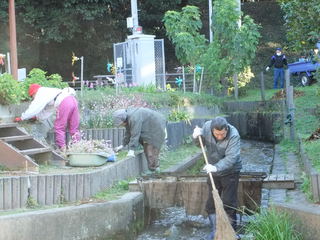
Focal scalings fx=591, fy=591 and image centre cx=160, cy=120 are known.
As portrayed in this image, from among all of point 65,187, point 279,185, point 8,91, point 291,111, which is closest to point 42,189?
point 65,187

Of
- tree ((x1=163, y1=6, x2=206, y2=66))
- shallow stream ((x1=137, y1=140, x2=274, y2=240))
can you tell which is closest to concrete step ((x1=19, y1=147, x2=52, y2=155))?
shallow stream ((x1=137, y1=140, x2=274, y2=240))

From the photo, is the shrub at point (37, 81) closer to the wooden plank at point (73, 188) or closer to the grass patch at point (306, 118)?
the wooden plank at point (73, 188)

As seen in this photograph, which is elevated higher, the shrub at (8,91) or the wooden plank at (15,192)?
the shrub at (8,91)

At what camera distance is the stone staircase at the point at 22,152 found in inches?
344

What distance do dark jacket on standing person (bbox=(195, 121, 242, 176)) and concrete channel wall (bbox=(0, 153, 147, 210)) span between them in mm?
1800

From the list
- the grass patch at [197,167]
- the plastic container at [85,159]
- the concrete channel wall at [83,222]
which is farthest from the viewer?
the grass patch at [197,167]

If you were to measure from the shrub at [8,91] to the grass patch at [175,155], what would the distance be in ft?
10.1

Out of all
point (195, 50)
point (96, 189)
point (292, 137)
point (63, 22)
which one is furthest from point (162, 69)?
point (96, 189)

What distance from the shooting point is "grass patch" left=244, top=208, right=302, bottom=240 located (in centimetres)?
636

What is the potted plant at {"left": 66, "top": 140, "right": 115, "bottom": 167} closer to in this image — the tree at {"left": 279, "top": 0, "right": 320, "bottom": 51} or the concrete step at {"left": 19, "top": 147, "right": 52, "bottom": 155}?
the concrete step at {"left": 19, "top": 147, "right": 52, "bottom": 155}

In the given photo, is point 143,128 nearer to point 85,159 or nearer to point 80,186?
point 85,159

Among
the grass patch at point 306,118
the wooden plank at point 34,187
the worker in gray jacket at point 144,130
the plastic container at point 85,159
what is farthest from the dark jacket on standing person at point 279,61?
the wooden plank at point 34,187

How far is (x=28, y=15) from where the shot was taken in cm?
2812

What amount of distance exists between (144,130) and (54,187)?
115 inches
